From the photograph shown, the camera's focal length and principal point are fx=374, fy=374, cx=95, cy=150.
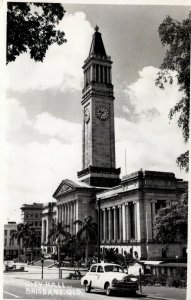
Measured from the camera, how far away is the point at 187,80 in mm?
15422

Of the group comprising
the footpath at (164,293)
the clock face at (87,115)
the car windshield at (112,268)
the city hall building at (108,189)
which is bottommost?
the footpath at (164,293)

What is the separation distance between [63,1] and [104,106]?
4591 centimetres

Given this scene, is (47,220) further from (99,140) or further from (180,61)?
(180,61)

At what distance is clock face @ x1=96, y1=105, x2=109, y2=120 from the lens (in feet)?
198

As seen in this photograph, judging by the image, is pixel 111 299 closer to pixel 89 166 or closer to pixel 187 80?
pixel 187 80

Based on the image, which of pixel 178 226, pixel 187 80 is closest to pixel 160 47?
pixel 187 80

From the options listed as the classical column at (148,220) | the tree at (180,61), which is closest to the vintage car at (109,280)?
the tree at (180,61)

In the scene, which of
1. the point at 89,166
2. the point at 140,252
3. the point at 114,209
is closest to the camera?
the point at 140,252

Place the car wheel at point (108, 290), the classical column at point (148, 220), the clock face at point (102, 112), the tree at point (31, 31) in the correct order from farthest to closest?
the clock face at point (102, 112), the classical column at point (148, 220), the car wheel at point (108, 290), the tree at point (31, 31)

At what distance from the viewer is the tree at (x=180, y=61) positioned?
597 inches

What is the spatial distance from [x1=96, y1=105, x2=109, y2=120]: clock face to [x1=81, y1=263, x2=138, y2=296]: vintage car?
44963 millimetres

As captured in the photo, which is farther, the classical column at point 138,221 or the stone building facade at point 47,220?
the stone building facade at point 47,220

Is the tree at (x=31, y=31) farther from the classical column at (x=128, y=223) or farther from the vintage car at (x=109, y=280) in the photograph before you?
the classical column at (x=128, y=223)

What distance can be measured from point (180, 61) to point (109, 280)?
9.42 m
